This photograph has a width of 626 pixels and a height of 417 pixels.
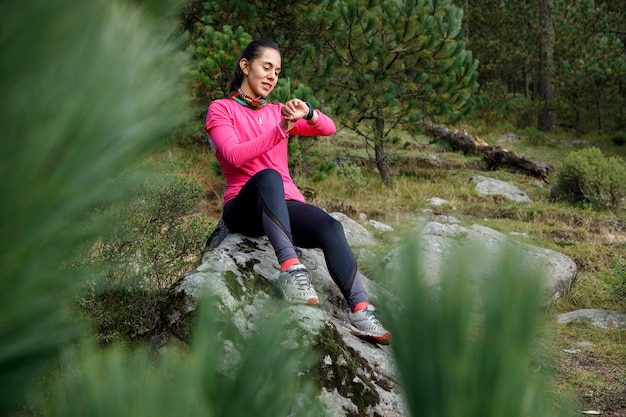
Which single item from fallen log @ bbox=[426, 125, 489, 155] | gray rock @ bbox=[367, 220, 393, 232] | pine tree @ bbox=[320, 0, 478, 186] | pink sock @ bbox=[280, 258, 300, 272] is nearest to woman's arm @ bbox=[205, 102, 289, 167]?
pink sock @ bbox=[280, 258, 300, 272]

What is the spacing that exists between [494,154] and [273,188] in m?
9.40

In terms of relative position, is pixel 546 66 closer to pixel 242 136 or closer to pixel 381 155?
pixel 381 155

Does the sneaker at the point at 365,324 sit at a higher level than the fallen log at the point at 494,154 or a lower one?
higher

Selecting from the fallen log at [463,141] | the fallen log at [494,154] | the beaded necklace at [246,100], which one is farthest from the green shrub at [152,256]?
the fallen log at [463,141]

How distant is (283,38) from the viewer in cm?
779

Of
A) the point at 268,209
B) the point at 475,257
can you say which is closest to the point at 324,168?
the point at 268,209

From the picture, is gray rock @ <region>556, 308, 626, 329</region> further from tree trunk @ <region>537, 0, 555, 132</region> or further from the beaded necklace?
tree trunk @ <region>537, 0, 555, 132</region>

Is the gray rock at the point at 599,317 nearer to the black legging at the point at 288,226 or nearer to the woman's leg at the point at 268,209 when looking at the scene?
the black legging at the point at 288,226

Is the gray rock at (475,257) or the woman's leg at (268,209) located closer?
the gray rock at (475,257)

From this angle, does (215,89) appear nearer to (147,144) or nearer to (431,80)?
(431,80)

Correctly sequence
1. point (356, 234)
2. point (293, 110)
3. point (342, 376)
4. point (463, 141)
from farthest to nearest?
1. point (463, 141)
2. point (356, 234)
3. point (293, 110)
4. point (342, 376)

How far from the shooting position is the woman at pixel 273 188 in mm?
2723

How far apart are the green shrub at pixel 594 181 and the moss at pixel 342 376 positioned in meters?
6.87

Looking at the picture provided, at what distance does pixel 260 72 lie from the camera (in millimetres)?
3232
